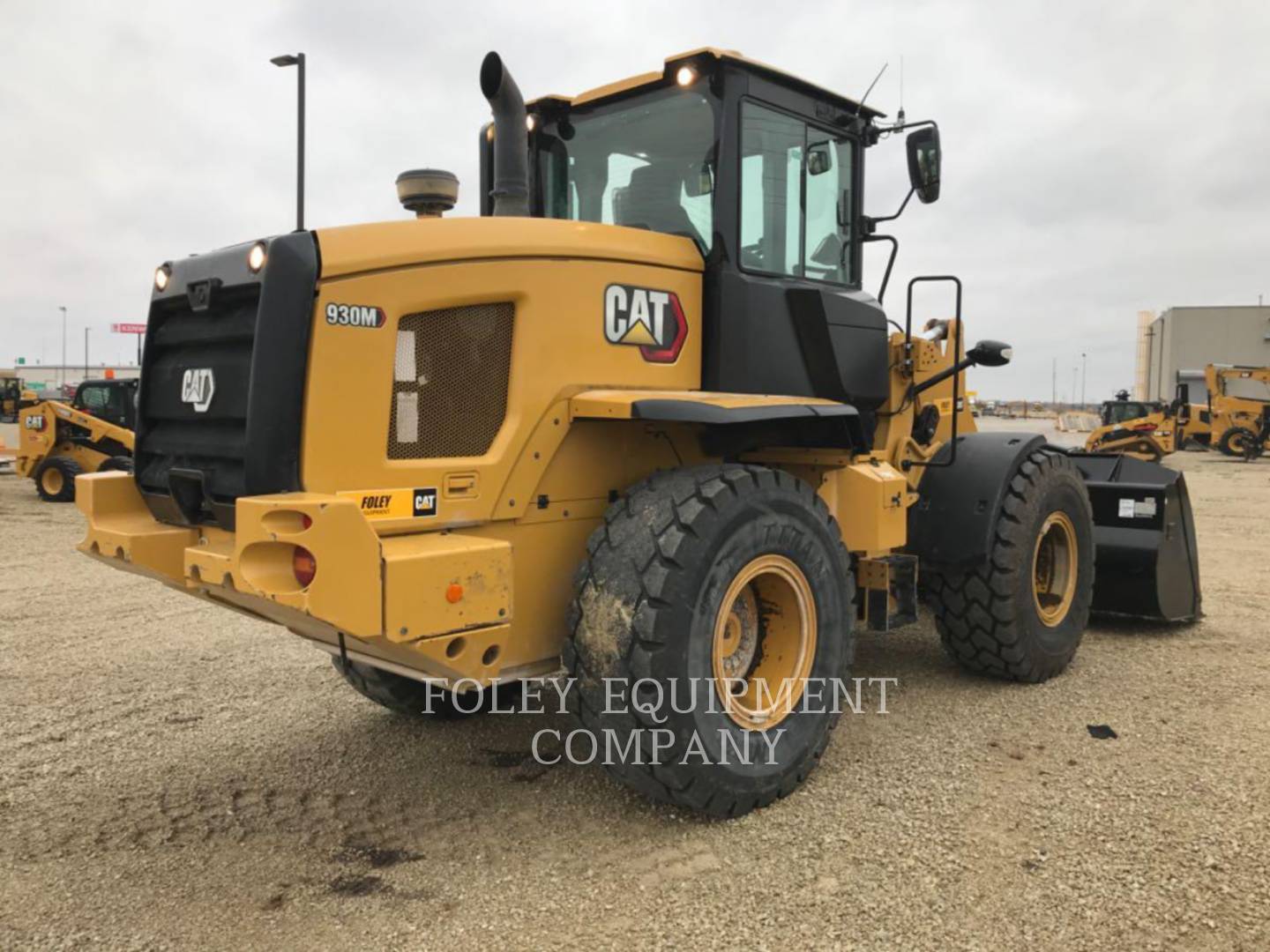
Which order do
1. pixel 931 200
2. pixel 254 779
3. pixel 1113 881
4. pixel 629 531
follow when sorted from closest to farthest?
pixel 1113 881
pixel 629 531
pixel 254 779
pixel 931 200

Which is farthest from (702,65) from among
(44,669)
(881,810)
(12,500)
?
(12,500)

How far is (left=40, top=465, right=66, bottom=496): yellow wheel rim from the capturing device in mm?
15734

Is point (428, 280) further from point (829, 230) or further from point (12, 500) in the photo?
point (12, 500)


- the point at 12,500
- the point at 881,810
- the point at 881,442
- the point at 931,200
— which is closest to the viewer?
the point at 881,810

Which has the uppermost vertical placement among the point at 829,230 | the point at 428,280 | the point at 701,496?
the point at 829,230

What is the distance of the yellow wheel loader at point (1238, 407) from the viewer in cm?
2716

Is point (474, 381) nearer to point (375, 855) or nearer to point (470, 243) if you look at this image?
point (470, 243)

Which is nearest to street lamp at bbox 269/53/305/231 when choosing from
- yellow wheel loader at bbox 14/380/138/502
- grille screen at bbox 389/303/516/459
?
grille screen at bbox 389/303/516/459

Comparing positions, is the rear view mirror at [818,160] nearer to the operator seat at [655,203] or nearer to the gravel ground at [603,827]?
the operator seat at [655,203]

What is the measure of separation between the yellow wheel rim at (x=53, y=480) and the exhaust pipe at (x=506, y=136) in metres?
14.7

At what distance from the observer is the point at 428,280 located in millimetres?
3234

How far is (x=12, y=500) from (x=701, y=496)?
15.8 meters

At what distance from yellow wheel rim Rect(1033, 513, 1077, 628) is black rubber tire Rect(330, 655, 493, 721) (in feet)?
10.3

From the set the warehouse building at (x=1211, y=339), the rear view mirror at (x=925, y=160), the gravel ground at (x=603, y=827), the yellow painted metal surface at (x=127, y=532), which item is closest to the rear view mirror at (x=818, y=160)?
the rear view mirror at (x=925, y=160)
